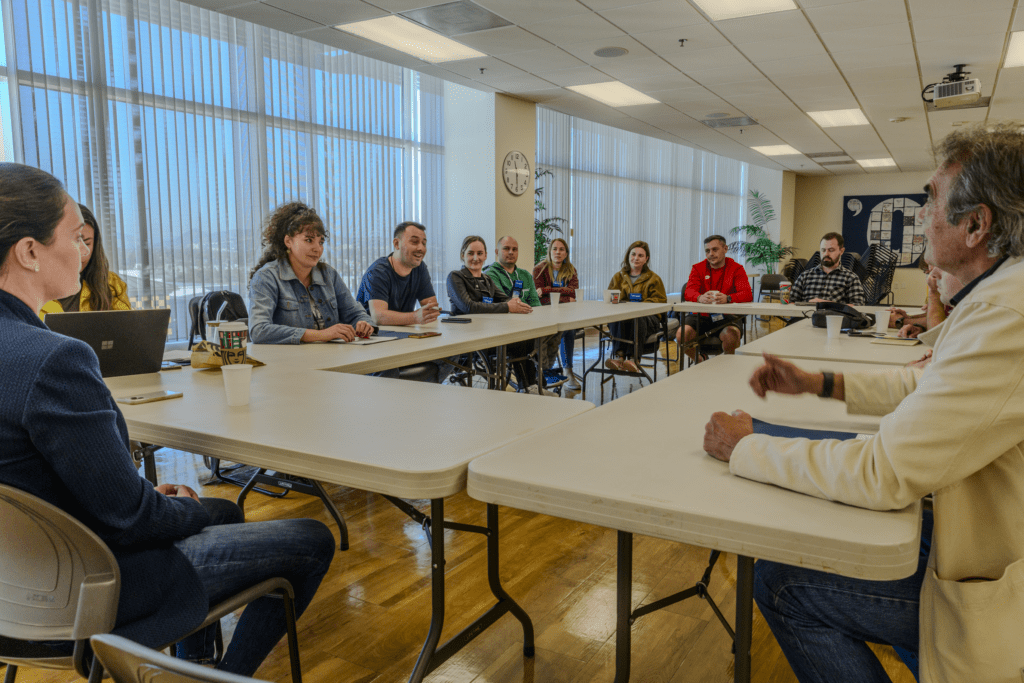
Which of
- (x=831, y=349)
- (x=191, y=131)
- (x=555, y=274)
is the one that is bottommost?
(x=831, y=349)

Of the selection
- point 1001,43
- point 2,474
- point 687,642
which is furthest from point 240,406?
point 1001,43

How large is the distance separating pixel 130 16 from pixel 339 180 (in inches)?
73.9

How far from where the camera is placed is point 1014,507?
952 millimetres

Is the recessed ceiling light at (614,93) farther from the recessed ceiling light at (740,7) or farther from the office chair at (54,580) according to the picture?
the office chair at (54,580)

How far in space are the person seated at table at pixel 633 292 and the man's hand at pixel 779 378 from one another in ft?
13.0

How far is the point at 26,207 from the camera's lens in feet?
3.56

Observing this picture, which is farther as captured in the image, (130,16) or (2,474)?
(130,16)

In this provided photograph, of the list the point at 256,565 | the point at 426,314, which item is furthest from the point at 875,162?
the point at 256,565

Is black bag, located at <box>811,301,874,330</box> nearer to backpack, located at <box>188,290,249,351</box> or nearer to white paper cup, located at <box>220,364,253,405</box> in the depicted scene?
white paper cup, located at <box>220,364,253,405</box>

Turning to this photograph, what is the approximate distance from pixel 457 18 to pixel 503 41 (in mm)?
577

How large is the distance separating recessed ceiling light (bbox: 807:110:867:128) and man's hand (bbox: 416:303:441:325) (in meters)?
5.67

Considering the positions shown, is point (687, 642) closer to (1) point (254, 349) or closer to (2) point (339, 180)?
(1) point (254, 349)

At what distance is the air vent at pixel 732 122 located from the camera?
764 centimetres

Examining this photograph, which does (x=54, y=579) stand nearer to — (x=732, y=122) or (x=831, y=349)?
(x=831, y=349)
